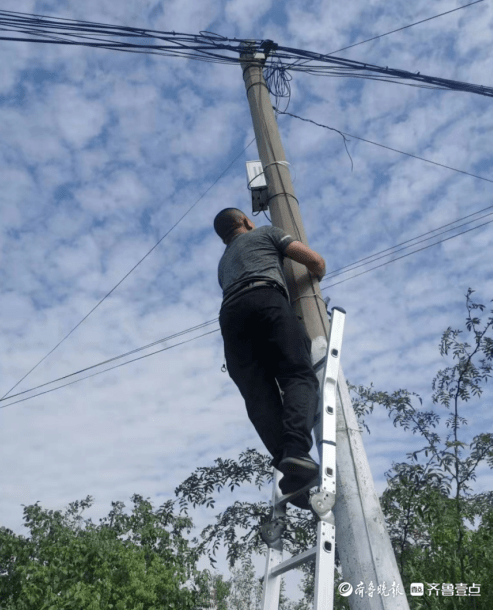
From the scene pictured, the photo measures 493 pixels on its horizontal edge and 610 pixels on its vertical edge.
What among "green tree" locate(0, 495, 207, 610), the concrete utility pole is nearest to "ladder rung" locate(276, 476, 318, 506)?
the concrete utility pole

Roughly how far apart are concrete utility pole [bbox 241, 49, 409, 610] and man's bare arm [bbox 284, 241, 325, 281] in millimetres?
72

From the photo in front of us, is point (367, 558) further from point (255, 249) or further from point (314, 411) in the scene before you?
point (255, 249)

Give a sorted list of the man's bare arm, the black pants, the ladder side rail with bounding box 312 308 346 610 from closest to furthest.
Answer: the ladder side rail with bounding box 312 308 346 610
the black pants
the man's bare arm

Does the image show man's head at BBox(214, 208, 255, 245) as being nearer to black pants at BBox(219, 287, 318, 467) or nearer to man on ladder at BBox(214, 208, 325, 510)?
man on ladder at BBox(214, 208, 325, 510)

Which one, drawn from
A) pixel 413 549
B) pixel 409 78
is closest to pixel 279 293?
pixel 409 78

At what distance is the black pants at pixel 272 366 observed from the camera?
8.79ft

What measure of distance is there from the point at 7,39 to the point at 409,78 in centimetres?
417

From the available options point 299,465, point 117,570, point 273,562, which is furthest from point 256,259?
point 117,570

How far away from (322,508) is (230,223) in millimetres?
1986

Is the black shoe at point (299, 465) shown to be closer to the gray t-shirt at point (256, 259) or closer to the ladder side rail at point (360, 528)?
the ladder side rail at point (360, 528)

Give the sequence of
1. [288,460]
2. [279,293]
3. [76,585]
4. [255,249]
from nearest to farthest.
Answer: [288,460]
[279,293]
[255,249]
[76,585]

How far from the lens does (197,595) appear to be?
14773 millimetres

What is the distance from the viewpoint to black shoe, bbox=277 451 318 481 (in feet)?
8.20

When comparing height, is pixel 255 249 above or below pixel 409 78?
below
